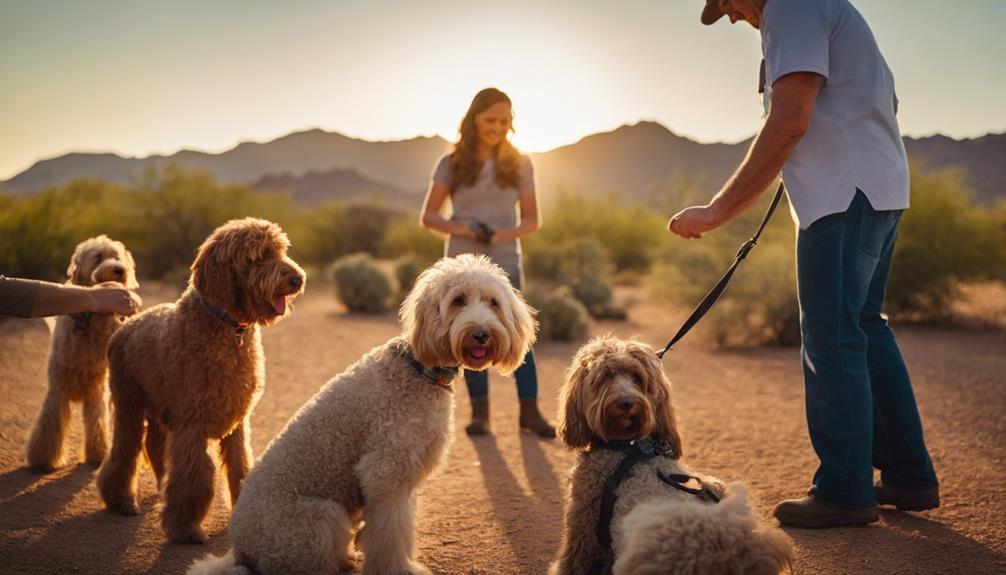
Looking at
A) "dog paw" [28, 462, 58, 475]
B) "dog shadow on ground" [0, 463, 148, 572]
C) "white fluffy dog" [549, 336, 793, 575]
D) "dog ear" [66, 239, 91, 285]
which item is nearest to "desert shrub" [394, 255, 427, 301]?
"dog ear" [66, 239, 91, 285]

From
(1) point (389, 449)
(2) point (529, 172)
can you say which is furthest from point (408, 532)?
(2) point (529, 172)

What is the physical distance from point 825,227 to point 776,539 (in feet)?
6.52

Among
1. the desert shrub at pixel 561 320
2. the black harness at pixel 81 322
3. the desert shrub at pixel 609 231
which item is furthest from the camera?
the desert shrub at pixel 609 231

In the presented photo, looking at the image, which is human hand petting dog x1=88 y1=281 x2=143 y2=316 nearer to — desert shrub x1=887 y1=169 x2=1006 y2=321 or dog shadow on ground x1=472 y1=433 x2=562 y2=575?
dog shadow on ground x1=472 y1=433 x2=562 y2=575

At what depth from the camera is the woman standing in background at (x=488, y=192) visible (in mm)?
6301

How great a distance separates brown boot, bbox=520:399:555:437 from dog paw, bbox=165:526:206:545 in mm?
3220

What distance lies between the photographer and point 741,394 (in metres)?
8.70

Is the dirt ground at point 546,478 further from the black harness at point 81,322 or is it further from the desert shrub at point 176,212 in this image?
the desert shrub at point 176,212

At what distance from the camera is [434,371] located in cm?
371

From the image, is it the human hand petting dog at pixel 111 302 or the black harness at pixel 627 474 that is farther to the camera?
the human hand petting dog at pixel 111 302

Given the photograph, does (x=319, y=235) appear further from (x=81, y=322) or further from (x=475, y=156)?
(x=81, y=322)

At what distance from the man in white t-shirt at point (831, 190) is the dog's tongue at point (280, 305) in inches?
91.0

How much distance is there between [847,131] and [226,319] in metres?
3.70

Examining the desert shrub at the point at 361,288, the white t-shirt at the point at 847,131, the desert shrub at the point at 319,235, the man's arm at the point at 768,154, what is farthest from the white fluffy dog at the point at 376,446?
the desert shrub at the point at 319,235
